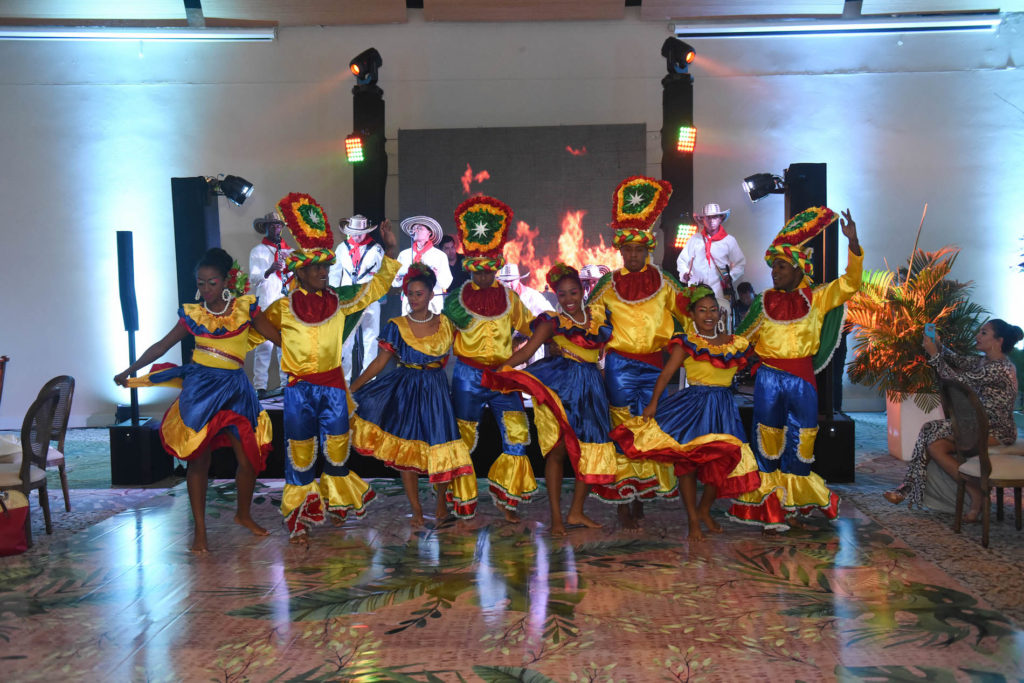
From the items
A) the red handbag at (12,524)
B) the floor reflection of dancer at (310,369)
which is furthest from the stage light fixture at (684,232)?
the red handbag at (12,524)

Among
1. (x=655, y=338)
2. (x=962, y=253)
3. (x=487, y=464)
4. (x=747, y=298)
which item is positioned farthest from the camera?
(x=962, y=253)

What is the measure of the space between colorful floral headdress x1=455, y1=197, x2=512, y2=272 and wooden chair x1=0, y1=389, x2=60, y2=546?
247 centimetres

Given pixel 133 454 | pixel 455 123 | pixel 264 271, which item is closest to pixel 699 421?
pixel 133 454

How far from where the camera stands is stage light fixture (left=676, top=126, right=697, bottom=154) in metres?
8.85

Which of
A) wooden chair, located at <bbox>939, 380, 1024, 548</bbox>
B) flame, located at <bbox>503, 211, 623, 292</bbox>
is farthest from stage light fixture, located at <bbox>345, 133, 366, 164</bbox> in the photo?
wooden chair, located at <bbox>939, 380, 1024, 548</bbox>

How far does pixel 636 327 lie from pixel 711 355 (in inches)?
18.2

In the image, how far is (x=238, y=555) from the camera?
480 cm

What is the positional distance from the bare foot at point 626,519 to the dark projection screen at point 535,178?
473 cm

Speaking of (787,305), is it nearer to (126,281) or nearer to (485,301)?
(485,301)

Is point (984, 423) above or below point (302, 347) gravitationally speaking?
below

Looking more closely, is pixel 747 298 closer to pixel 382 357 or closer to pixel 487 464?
pixel 487 464

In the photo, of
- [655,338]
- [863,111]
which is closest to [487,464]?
[655,338]

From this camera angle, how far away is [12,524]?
16.0 feet

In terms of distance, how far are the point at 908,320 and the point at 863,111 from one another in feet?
12.6
